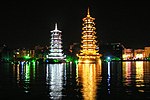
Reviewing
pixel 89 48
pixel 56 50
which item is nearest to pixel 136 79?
pixel 89 48

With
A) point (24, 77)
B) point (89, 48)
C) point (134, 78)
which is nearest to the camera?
point (134, 78)

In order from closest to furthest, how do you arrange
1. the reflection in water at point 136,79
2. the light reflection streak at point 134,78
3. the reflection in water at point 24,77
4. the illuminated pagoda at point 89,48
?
the reflection in water at point 136,79 → the reflection in water at point 24,77 → the light reflection streak at point 134,78 → the illuminated pagoda at point 89,48

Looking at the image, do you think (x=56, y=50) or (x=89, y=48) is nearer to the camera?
(x=89, y=48)

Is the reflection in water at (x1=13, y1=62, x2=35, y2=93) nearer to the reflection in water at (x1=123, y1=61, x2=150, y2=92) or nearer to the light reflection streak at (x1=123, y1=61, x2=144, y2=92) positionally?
the reflection in water at (x1=123, y1=61, x2=150, y2=92)

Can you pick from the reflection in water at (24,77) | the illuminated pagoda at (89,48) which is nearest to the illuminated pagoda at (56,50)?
the illuminated pagoda at (89,48)

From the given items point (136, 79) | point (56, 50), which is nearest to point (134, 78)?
point (136, 79)

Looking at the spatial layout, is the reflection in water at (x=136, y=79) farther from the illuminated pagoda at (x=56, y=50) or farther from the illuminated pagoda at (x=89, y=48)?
the illuminated pagoda at (x=56, y=50)

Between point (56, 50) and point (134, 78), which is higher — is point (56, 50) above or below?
above

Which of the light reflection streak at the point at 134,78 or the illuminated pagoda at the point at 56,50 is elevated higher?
the illuminated pagoda at the point at 56,50

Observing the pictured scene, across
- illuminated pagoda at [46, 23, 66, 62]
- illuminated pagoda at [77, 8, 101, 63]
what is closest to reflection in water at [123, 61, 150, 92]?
illuminated pagoda at [77, 8, 101, 63]

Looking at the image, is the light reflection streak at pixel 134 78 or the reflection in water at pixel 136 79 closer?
the reflection in water at pixel 136 79

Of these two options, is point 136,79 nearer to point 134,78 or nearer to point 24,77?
point 134,78

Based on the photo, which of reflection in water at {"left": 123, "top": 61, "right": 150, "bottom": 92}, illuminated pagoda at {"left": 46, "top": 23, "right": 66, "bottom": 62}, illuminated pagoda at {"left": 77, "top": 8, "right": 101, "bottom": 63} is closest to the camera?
reflection in water at {"left": 123, "top": 61, "right": 150, "bottom": 92}

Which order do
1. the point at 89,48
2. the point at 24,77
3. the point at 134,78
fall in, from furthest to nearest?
the point at 89,48 < the point at 24,77 < the point at 134,78
